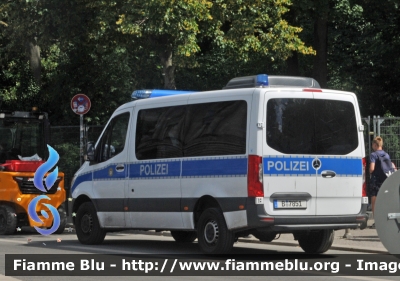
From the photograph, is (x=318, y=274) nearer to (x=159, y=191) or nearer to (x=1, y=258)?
(x=159, y=191)

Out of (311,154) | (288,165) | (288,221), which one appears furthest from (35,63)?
(288,221)

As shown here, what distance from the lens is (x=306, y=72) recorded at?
39.0m

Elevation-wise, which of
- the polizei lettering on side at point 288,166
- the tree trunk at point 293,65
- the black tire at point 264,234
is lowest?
the black tire at point 264,234

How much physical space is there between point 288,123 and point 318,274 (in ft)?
8.31

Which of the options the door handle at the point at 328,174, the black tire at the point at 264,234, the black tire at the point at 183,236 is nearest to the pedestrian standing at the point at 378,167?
the black tire at the point at 183,236

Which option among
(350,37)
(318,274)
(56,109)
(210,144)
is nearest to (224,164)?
(210,144)

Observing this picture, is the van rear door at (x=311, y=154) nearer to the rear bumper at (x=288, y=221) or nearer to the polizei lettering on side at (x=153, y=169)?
the rear bumper at (x=288, y=221)

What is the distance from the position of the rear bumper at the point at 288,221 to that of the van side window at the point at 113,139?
12.4ft

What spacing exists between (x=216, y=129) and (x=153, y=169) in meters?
1.75

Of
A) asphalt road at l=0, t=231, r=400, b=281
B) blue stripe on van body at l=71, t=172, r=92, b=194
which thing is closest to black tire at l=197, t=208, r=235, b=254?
asphalt road at l=0, t=231, r=400, b=281

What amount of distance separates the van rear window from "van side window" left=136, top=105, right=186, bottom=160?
Result: 2.02 metres

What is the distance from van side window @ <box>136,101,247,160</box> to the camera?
13383mm

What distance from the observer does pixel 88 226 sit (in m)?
16.8

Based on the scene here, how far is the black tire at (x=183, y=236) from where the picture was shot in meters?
17.4
